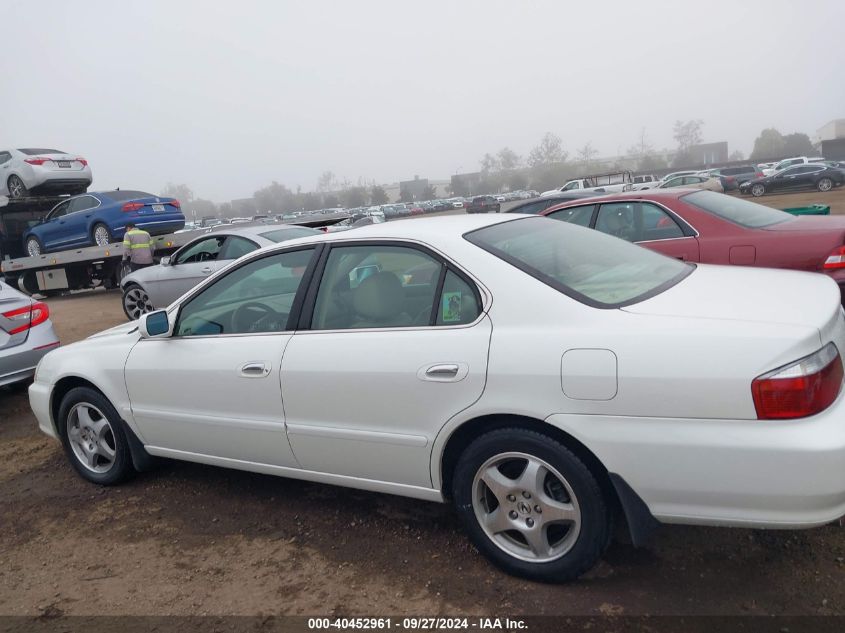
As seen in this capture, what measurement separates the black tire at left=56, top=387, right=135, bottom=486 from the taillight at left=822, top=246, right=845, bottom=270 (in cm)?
537

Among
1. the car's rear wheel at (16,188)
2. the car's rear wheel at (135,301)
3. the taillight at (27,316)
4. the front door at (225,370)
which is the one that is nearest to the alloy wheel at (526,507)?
the front door at (225,370)

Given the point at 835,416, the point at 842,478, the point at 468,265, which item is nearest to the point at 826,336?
the point at 835,416

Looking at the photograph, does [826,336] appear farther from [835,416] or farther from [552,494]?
[552,494]

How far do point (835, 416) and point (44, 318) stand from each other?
21.3ft

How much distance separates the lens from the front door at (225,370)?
11.3 feet

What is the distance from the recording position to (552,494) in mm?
2738

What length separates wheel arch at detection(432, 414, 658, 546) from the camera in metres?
2.54

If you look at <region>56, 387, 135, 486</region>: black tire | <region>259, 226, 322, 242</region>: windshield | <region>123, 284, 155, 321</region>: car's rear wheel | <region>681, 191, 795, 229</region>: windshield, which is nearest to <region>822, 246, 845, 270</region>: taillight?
<region>681, 191, 795, 229</region>: windshield

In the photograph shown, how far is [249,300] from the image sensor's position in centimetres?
382

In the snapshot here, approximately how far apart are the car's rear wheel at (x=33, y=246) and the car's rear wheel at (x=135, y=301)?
596cm

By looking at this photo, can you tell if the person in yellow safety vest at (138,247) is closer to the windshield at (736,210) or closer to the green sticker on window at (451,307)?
the windshield at (736,210)

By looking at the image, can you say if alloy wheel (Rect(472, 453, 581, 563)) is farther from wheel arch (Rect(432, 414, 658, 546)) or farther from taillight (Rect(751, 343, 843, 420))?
taillight (Rect(751, 343, 843, 420))

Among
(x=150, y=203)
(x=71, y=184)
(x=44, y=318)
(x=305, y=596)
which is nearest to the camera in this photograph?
(x=305, y=596)

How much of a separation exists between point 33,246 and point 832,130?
13090 cm
